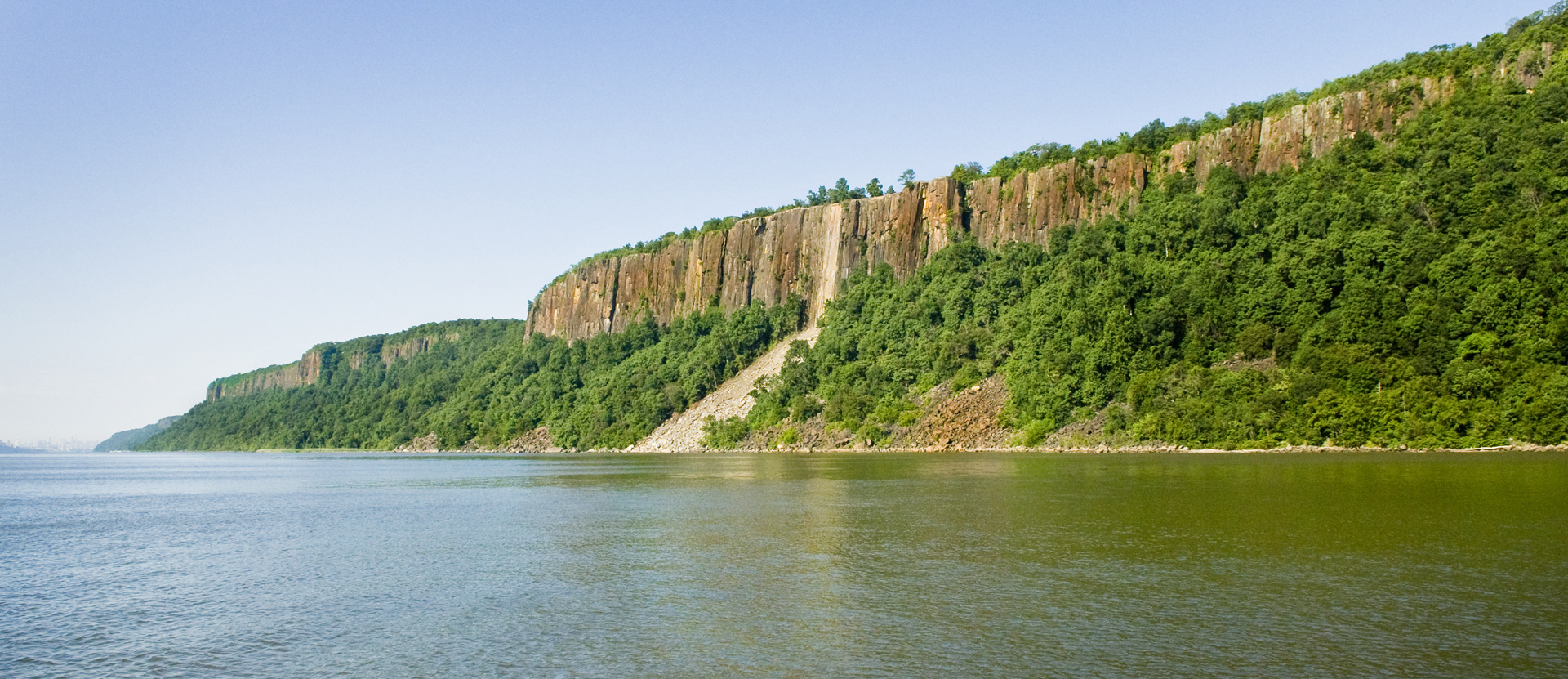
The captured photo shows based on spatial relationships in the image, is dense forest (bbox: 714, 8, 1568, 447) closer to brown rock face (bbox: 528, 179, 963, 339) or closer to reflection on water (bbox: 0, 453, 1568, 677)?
brown rock face (bbox: 528, 179, 963, 339)

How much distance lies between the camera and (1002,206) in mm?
161250

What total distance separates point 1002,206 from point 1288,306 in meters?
67.2

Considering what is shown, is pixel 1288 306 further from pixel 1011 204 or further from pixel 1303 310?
pixel 1011 204

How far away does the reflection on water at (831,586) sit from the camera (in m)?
15.8

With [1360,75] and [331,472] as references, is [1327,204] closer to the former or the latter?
[1360,75]

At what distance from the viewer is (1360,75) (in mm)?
132000

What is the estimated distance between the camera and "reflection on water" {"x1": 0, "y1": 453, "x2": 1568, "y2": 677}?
15.8m

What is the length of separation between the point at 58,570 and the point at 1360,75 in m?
147

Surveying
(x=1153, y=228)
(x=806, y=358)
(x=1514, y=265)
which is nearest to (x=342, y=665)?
(x=1514, y=265)

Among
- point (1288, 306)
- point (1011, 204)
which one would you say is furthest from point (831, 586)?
point (1011, 204)

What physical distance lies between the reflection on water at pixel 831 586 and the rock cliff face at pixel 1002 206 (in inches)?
3611

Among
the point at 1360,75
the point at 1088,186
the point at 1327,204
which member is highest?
the point at 1360,75

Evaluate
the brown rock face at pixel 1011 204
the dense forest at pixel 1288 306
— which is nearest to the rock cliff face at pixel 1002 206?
the brown rock face at pixel 1011 204

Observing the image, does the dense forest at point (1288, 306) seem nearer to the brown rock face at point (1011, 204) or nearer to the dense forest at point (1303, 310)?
the dense forest at point (1303, 310)
